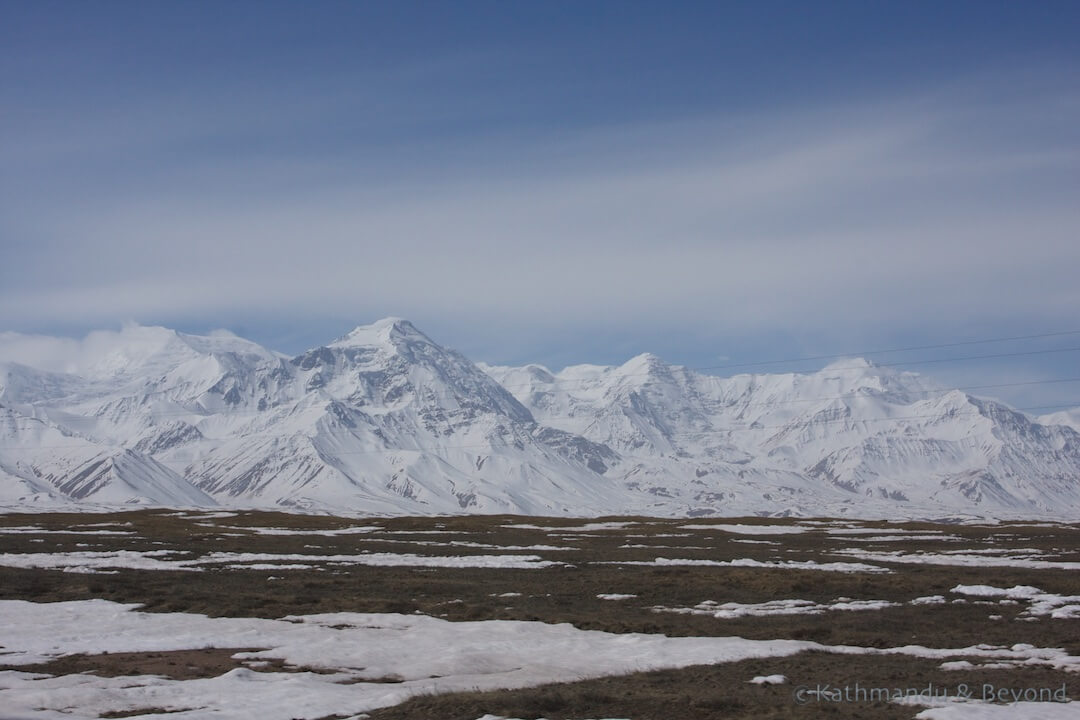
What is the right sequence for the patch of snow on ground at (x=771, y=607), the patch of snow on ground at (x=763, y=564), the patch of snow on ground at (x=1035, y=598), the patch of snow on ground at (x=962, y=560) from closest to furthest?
the patch of snow on ground at (x=1035, y=598)
the patch of snow on ground at (x=771, y=607)
the patch of snow on ground at (x=763, y=564)
the patch of snow on ground at (x=962, y=560)

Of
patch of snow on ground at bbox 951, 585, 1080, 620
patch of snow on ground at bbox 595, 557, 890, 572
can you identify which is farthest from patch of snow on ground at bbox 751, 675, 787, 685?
patch of snow on ground at bbox 595, 557, 890, 572

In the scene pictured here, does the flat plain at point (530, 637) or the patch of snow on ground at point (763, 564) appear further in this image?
the patch of snow on ground at point (763, 564)

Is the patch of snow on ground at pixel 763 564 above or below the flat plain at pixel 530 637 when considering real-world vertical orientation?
below

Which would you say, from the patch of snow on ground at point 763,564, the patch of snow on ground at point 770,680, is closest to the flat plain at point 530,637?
the patch of snow on ground at point 770,680

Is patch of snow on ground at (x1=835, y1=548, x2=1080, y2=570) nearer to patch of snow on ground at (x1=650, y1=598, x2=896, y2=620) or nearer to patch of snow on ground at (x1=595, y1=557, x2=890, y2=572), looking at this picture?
patch of snow on ground at (x1=595, y1=557, x2=890, y2=572)

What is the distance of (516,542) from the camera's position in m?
89.2

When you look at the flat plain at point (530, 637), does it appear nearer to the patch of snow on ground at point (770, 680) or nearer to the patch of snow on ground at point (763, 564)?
the patch of snow on ground at point (770, 680)

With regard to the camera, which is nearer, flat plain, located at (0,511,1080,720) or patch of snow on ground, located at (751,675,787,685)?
flat plain, located at (0,511,1080,720)

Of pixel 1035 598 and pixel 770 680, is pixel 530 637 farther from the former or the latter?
pixel 1035 598

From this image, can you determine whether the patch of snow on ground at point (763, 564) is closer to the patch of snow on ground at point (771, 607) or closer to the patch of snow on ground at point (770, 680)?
the patch of snow on ground at point (771, 607)

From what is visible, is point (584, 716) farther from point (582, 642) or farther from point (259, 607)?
point (259, 607)

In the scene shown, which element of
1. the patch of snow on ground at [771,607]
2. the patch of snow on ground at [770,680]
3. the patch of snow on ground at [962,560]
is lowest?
the patch of snow on ground at [962,560]

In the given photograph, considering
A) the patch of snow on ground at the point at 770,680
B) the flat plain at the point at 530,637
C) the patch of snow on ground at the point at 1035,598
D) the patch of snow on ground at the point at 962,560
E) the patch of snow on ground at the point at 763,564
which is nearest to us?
the flat plain at the point at 530,637

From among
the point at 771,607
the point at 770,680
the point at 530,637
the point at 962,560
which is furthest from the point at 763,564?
the point at 770,680
